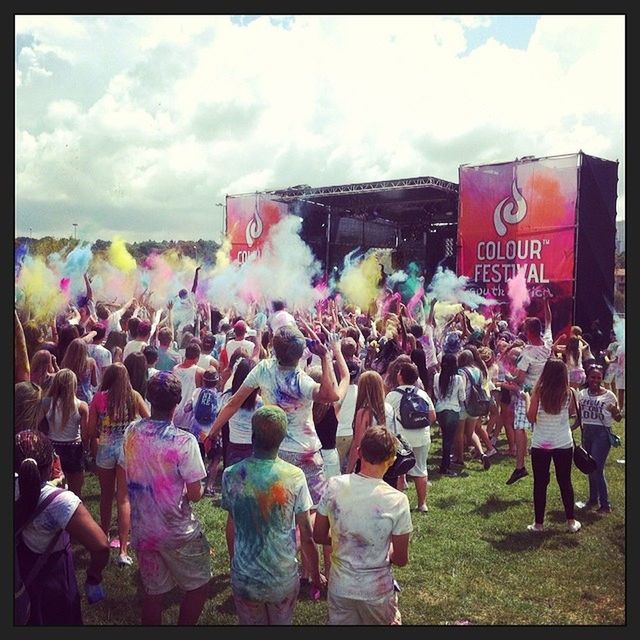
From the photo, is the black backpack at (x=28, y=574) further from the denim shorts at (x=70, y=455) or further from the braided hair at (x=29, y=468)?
the denim shorts at (x=70, y=455)

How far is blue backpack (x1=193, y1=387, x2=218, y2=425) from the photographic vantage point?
6.09 metres

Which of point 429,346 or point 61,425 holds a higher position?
point 429,346

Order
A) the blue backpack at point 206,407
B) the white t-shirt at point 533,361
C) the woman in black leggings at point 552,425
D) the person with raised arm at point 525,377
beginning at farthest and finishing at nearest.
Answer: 1. the white t-shirt at point 533,361
2. the person with raised arm at point 525,377
3. the blue backpack at point 206,407
4. the woman in black leggings at point 552,425

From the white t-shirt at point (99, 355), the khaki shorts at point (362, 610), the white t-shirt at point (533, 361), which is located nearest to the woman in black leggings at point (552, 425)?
the white t-shirt at point (533, 361)

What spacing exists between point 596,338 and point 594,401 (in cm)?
1014

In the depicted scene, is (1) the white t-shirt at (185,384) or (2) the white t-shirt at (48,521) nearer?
(2) the white t-shirt at (48,521)

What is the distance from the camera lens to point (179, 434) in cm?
353

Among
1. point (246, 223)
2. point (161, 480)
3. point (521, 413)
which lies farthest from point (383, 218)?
point (161, 480)

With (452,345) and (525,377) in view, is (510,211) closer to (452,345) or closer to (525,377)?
(452,345)

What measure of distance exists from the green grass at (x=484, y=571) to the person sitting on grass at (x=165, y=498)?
83cm

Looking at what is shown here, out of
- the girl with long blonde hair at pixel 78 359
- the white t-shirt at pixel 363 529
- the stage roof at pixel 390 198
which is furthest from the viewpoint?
the stage roof at pixel 390 198

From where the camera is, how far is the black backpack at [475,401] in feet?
25.5

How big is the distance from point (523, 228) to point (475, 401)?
8.51 metres

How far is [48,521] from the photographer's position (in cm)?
282
